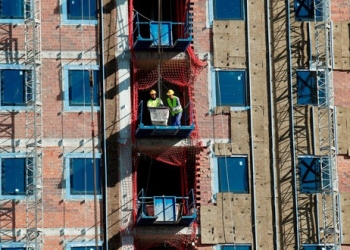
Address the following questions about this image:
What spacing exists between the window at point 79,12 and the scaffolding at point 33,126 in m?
1.13

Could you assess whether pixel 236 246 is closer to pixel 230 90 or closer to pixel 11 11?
pixel 230 90

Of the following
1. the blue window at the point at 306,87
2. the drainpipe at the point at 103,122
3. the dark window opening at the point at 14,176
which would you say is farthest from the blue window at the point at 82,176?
the blue window at the point at 306,87

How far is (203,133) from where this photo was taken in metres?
78.6

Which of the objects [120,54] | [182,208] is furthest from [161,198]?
[120,54]

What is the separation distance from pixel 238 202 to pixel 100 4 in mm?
10092

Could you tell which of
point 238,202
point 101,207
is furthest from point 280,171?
→ point 101,207

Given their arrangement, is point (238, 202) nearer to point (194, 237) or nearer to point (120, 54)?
point (194, 237)

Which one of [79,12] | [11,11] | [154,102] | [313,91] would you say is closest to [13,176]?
[154,102]

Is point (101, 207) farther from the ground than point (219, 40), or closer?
closer

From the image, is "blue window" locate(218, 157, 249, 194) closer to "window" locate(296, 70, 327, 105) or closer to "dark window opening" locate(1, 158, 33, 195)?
Answer: "window" locate(296, 70, 327, 105)

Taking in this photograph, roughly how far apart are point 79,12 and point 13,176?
7516mm

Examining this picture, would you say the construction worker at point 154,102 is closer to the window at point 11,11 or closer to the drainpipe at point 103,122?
the drainpipe at point 103,122

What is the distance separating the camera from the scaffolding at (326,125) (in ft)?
259

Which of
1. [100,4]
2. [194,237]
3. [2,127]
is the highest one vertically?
[100,4]
